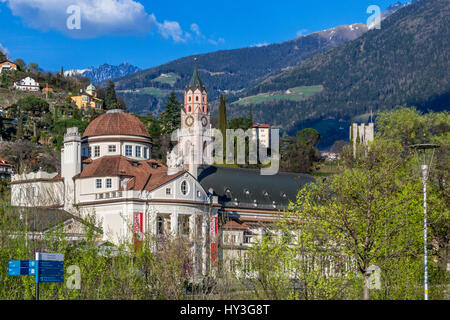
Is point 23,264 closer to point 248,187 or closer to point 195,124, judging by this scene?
point 248,187

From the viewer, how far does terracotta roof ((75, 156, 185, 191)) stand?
275 ft

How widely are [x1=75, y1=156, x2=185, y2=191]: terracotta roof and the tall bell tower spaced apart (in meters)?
25.4

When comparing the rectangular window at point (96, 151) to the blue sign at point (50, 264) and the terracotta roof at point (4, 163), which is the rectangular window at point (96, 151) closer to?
the terracotta roof at point (4, 163)

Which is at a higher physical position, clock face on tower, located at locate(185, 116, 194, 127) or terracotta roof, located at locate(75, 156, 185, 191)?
clock face on tower, located at locate(185, 116, 194, 127)

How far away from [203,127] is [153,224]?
2079 inches

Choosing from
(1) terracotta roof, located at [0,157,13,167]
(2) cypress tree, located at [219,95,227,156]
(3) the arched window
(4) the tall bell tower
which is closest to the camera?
(3) the arched window

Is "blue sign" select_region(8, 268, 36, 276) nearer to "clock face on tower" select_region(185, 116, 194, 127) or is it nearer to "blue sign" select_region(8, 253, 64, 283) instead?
"blue sign" select_region(8, 253, 64, 283)

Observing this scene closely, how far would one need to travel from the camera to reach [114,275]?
161ft

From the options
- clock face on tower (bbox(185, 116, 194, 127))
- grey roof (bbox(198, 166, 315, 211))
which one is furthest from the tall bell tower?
grey roof (bbox(198, 166, 315, 211))

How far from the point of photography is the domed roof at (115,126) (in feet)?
302

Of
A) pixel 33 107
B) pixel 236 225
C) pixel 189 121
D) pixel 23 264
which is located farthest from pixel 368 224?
pixel 33 107

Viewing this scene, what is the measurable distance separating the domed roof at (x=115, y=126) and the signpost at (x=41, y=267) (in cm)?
5650
